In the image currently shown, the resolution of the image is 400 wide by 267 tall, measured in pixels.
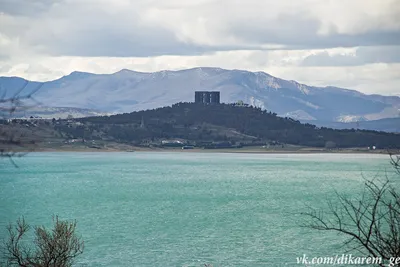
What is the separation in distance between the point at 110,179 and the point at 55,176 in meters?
15.4

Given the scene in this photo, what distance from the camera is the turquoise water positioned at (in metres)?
45.1

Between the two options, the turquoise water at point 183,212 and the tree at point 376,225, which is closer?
the tree at point 376,225

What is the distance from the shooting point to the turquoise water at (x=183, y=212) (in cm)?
4512

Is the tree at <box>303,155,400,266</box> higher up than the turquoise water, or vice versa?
Result: the tree at <box>303,155,400,266</box>

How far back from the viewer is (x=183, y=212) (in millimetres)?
71875

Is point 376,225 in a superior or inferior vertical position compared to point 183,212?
superior

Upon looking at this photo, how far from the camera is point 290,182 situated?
115688 millimetres

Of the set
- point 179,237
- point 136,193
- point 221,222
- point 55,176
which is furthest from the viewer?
point 55,176

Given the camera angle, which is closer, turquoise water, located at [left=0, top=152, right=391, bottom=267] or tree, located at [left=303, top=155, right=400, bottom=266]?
tree, located at [left=303, top=155, right=400, bottom=266]

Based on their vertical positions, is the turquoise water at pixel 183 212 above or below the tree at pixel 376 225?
below

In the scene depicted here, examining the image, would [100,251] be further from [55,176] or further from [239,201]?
[55,176]

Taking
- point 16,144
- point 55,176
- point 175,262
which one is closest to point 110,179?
point 55,176

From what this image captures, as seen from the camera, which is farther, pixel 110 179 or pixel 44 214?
pixel 110 179

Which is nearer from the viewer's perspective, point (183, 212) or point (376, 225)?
point (376, 225)
